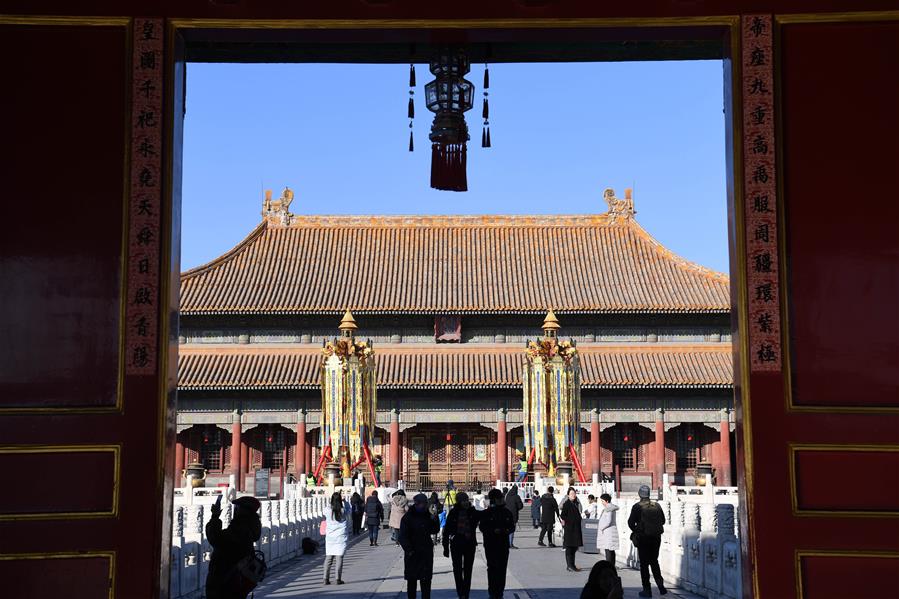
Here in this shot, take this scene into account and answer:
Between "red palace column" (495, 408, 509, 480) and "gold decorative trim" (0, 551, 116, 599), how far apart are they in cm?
3420

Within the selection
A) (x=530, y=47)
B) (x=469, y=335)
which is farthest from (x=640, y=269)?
(x=530, y=47)

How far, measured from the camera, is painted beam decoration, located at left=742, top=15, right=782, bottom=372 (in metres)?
8.48

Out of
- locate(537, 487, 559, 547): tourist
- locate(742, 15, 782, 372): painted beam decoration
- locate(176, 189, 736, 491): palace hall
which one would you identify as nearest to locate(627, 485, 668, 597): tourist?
locate(742, 15, 782, 372): painted beam decoration

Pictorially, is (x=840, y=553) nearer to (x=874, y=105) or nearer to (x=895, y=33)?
(x=874, y=105)

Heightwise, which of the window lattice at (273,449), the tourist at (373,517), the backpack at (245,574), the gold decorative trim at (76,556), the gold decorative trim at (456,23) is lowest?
the tourist at (373,517)

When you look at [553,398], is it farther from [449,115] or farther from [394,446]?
[449,115]

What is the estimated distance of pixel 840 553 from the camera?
822cm

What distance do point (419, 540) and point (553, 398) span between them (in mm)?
20797

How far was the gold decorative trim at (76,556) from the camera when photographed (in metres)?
8.15

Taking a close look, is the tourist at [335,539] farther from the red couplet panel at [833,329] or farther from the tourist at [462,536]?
the red couplet panel at [833,329]

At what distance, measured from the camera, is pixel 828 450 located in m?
8.34

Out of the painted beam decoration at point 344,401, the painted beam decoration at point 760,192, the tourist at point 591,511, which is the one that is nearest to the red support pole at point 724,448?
the painted beam decoration at point 344,401

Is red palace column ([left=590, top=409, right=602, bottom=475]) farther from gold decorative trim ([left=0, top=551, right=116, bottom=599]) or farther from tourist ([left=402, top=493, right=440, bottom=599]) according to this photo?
gold decorative trim ([left=0, top=551, right=116, bottom=599])

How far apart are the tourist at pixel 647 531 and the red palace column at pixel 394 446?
91.9 ft
